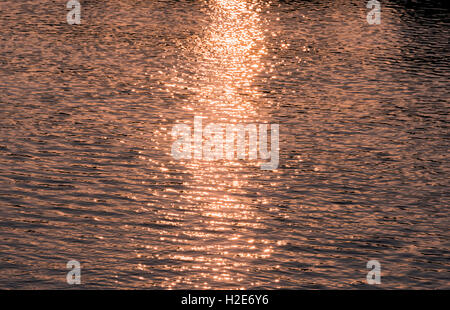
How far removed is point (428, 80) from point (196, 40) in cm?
1796

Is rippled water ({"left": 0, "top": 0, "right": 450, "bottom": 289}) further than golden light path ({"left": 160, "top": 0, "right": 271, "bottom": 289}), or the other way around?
rippled water ({"left": 0, "top": 0, "right": 450, "bottom": 289})

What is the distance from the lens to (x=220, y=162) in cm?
3650

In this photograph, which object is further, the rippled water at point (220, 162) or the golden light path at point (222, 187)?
the rippled water at point (220, 162)

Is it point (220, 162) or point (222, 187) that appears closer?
point (222, 187)

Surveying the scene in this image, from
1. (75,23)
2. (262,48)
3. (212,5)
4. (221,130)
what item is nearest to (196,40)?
(262,48)

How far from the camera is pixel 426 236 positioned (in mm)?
29375

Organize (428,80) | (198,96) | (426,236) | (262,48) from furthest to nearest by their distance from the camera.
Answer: (262,48)
(428,80)
(198,96)
(426,236)

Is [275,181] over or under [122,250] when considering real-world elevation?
over

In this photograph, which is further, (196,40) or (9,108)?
(196,40)

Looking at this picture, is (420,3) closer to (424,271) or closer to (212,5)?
(212,5)

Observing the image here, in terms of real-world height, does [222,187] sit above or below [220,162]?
below

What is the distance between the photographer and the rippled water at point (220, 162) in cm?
2725

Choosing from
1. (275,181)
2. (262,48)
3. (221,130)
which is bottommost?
(275,181)

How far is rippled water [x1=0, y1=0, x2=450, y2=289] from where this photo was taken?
27.2 m
